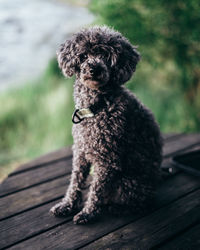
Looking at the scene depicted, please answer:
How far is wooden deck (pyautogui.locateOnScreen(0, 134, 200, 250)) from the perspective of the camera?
1.70m

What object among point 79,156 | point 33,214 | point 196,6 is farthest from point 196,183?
point 196,6

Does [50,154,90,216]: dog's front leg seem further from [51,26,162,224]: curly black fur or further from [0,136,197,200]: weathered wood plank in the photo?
[0,136,197,200]: weathered wood plank

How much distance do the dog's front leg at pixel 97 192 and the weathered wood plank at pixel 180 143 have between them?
106 cm

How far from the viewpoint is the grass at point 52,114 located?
179 inches

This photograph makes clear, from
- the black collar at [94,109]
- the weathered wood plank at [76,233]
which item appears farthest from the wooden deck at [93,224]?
the black collar at [94,109]

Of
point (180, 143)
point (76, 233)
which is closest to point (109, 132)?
point (76, 233)

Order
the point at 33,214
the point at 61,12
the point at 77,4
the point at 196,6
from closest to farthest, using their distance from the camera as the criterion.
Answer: the point at 33,214
the point at 196,6
the point at 61,12
the point at 77,4

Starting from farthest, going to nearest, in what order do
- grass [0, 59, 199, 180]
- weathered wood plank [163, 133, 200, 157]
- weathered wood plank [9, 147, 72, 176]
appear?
grass [0, 59, 199, 180], weathered wood plank [163, 133, 200, 157], weathered wood plank [9, 147, 72, 176]

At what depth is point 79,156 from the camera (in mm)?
2014

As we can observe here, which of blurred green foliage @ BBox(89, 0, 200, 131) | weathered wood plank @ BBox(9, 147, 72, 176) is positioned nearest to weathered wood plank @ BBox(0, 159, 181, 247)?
weathered wood plank @ BBox(9, 147, 72, 176)

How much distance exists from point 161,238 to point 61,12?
779 centimetres

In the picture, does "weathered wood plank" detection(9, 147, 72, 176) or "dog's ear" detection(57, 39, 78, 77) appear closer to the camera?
"dog's ear" detection(57, 39, 78, 77)

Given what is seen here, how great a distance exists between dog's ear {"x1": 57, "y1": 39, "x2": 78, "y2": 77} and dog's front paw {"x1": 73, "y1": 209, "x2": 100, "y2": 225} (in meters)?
0.90

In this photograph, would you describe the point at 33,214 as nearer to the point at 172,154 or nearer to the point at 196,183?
the point at 196,183
